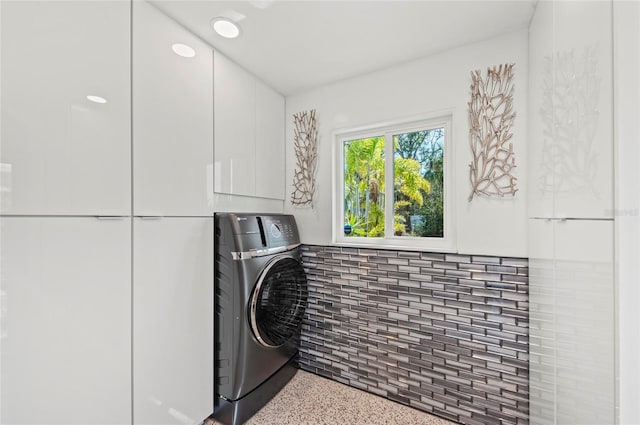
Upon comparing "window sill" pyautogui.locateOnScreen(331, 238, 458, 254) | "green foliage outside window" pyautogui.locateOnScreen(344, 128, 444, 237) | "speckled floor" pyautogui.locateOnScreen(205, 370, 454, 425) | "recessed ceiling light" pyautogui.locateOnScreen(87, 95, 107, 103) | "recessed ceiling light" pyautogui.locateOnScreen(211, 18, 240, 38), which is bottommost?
"speckled floor" pyautogui.locateOnScreen(205, 370, 454, 425)

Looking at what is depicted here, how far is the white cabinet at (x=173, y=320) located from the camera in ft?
4.29

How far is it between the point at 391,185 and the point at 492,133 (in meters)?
0.71

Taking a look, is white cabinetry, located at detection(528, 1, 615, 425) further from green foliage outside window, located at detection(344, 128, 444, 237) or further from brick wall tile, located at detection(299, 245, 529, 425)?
green foliage outside window, located at detection(344, 128, 444, 237)

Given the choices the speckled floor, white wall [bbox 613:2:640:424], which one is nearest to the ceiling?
white wall [bbox 613:2:640:424]

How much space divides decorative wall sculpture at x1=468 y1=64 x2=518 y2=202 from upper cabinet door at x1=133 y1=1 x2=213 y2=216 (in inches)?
64.5

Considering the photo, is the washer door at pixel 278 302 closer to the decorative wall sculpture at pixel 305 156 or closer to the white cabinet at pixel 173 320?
the white cabinet at pixel 173 320

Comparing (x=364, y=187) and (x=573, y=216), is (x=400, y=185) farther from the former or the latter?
(x=573, y=216)

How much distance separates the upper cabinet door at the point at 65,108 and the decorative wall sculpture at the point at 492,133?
189 centimetres

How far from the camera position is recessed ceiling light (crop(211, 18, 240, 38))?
4.86ft

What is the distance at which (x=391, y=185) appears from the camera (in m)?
2.03

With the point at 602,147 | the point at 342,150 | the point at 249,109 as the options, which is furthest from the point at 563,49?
the point at 249,109

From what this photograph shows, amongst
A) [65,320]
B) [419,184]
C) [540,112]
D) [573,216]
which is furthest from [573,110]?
[65,320]

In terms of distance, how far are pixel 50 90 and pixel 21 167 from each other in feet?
1.04

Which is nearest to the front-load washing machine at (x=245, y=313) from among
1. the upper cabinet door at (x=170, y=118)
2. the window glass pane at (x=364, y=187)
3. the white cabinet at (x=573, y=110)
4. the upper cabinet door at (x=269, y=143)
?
the upper cabinet door at (x=170, y=118)
